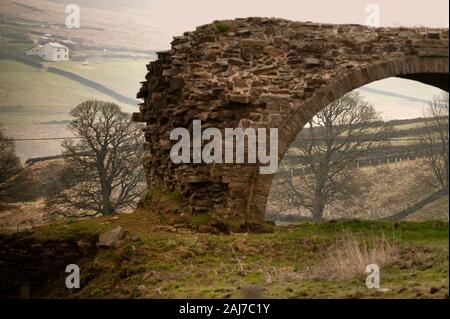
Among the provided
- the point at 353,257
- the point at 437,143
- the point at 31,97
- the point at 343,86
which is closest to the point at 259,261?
the point at 353,257

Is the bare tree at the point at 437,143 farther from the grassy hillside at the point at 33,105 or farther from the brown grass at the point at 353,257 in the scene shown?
the brown grass at the point at 353,257

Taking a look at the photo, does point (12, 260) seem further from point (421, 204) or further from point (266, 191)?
point (421, 204)

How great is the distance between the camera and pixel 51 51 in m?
41.4

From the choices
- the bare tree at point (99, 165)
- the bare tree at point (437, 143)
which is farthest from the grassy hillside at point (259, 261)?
the bare tree at point (437, 143)

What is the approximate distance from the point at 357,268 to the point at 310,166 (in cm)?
2560

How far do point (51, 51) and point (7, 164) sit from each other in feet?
24.7

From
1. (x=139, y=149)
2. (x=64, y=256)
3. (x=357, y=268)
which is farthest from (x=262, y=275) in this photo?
(x=139, y=149)

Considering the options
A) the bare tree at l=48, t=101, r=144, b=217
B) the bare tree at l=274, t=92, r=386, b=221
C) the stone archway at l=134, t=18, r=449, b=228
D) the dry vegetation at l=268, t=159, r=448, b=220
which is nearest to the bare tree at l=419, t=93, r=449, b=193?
the dry vegetation at l=268, t=159, r=448, b=220

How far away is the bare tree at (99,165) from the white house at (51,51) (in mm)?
4948

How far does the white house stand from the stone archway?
71.7ft

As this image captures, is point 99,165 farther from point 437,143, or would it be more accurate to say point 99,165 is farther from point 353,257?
point 353,257

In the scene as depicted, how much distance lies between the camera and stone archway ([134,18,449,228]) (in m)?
19.1

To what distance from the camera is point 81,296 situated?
53.0ft

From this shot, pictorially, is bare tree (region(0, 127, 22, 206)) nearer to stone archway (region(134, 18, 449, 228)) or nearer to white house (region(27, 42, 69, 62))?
white house (region(27, 42, 69, 62))
